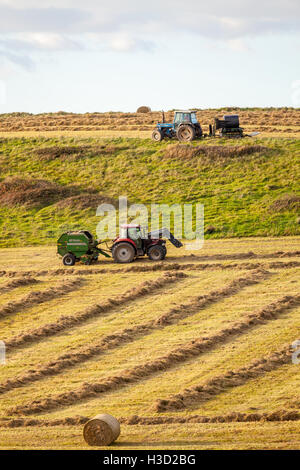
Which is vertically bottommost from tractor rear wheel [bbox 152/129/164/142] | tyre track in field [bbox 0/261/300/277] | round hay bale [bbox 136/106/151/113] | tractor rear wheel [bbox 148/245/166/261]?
tyre track in field [bbox 0/261/300/277]

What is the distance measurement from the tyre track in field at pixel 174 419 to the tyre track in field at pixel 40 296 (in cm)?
998

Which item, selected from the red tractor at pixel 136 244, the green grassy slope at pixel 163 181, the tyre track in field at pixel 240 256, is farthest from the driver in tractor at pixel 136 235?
the green grassy slope at pixel 163 181

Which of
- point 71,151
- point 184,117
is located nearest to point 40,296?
point 184,117

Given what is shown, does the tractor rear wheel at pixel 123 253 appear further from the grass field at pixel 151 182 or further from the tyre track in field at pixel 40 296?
the grass field at pixel 151 182

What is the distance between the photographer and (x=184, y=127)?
55.3 m

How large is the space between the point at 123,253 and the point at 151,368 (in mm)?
12734

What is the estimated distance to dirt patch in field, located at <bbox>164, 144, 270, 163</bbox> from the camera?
5303 centimetres

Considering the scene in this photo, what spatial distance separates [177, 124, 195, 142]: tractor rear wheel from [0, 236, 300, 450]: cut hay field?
1957 cm

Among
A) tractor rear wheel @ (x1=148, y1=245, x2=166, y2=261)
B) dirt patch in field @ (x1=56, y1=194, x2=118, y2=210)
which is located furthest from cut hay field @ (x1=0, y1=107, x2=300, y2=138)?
tractor rear wheel @ (x1=148, y1=245, x2=166, y2=261)

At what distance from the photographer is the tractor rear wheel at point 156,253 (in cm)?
3509

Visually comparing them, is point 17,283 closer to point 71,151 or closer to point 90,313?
point 90,313

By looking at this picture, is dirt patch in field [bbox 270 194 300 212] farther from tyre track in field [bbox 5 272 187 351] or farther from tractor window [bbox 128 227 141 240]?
tyre track in field [bbox 5 272 187 351]

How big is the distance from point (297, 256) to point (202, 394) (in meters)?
16.4
